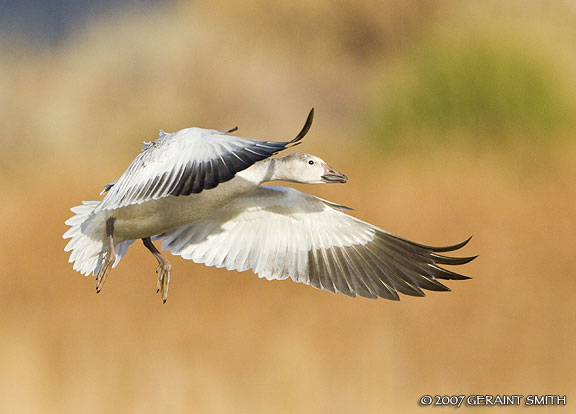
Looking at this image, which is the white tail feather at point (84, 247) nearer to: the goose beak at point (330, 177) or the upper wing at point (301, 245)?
the upper wing at point (301, 245)

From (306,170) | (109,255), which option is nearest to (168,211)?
(109,255)

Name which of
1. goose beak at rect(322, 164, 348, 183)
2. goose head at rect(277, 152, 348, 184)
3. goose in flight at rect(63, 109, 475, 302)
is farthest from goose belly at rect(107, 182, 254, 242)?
goose beak at rect(322, 164, 348, 183)

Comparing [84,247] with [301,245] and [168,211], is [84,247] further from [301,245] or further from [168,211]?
[301,245]

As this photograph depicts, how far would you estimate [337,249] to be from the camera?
3992 millimetres

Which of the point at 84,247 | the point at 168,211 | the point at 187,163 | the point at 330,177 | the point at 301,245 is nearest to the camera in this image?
the point at 187,163

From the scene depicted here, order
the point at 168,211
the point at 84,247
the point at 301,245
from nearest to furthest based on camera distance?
1. the point at 168,211
2. the point at 84,247
3. the point at 301,245

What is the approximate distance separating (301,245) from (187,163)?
1004 mm

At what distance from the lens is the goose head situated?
11.7 ft

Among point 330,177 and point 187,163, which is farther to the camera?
point 330,177

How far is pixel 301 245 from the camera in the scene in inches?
157

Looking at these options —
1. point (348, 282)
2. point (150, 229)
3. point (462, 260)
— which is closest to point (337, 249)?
point (348, 282)

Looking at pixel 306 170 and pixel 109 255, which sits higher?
pixel 306 170

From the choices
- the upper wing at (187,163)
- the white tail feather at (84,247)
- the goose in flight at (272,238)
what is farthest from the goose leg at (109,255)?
the upper wing at (187,163)

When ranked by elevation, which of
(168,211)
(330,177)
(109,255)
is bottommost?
(109,255)
